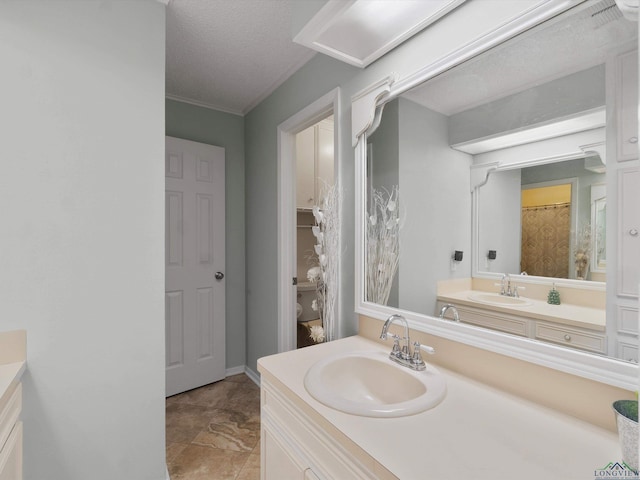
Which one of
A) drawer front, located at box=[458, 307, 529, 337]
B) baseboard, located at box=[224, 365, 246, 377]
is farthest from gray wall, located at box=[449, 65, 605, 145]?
baseboard, located at box=[224, 365, 246, 377]

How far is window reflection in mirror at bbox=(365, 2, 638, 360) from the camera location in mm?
829

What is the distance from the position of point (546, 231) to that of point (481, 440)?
64 cm

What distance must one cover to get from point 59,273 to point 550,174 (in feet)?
6.11

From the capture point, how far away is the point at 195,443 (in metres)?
1.95

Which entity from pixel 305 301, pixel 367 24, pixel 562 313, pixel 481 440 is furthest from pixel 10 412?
pixel 305 301

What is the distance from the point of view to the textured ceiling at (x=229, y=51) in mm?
1616

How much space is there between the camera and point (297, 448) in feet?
3.23

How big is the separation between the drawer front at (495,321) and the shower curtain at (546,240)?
0.54 ft

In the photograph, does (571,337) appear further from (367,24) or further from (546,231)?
(367,24)

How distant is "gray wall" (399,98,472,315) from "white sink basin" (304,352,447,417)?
0.90 feet

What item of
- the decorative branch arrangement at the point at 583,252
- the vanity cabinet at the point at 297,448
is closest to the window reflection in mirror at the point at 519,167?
the decorative branch arrangement at the point at 583,252

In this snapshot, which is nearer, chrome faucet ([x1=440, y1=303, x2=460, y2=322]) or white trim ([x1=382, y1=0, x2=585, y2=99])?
white trim ([x1=382, y1=0, x2=585, y2=99])

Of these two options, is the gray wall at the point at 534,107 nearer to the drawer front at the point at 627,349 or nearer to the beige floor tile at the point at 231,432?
the drawer front at the point at 627,349

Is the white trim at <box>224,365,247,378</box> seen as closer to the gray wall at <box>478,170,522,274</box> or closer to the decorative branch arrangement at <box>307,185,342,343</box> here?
the decorative branch arrangement at <box>307,185,342,343</box>
